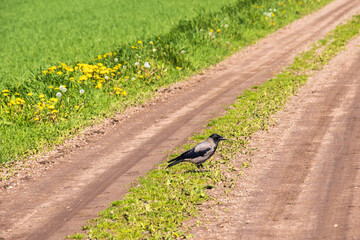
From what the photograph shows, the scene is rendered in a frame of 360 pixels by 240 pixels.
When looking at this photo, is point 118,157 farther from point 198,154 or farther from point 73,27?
point 73,27

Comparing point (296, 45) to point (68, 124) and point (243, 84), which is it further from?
point (68, 124)

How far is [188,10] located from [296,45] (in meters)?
10.8

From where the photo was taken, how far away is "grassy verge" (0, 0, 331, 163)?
15.0 m

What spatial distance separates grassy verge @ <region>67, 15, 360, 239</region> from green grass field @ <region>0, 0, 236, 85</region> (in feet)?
24.8

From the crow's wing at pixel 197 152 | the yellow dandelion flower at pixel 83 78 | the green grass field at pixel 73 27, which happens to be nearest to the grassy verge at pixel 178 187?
the crow's wing at pixel 197 152

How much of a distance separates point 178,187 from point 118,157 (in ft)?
10.3

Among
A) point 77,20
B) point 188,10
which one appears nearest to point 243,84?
point 188,10

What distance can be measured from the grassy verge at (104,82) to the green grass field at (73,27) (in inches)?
52.5

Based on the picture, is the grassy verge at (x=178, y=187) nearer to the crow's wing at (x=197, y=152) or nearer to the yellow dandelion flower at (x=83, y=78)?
the crow's wing at (x=197, y=152)

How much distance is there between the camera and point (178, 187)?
10.5 metres

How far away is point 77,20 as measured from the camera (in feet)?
116

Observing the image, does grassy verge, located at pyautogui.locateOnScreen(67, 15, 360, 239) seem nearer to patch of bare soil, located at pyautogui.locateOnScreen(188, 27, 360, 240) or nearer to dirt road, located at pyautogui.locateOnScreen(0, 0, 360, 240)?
patch of bare soil, located at pyautogui.locateOnScreen(188, 27, 360, 240)

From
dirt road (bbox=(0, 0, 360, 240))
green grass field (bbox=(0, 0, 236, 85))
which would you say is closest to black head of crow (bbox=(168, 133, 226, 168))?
dirt road (bbox=(0, 0, 360, 240))

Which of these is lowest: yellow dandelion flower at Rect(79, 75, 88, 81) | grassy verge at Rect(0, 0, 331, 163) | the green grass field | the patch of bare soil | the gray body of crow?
the patch of bare soil
